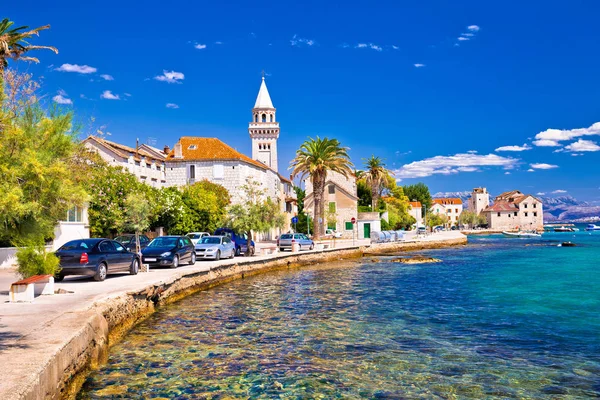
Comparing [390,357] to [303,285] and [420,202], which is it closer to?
[303,285]

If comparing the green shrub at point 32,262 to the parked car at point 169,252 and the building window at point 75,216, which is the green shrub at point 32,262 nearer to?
the parked car at point 169,252

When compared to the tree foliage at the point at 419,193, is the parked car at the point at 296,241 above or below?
below

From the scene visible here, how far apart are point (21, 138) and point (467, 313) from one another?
13858mm

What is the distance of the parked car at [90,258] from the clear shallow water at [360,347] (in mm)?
3252

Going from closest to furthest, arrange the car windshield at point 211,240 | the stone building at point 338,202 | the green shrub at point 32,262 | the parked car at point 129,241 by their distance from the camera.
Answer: the green shrub at point 32,262 → the parked car at point 129,241 → the car windshield at point 211,240 → the stone building at point 338,202

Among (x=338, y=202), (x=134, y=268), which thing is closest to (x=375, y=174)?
(x=338, y=202)

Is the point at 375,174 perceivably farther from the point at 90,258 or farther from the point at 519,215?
the point at 519,215

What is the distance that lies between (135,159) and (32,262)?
41.0m

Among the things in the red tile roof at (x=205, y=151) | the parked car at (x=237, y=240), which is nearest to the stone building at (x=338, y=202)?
the red tile roof at (x=205, y=151)

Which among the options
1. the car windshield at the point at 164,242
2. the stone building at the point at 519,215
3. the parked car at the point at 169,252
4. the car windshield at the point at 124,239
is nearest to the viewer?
the parked car at the point at 169,252

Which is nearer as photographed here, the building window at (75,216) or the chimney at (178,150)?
the building window at (75,216)

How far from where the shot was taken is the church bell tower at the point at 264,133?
3792 inches

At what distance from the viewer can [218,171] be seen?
62.1 m

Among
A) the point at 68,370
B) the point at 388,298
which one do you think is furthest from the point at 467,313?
the point at 68,370
